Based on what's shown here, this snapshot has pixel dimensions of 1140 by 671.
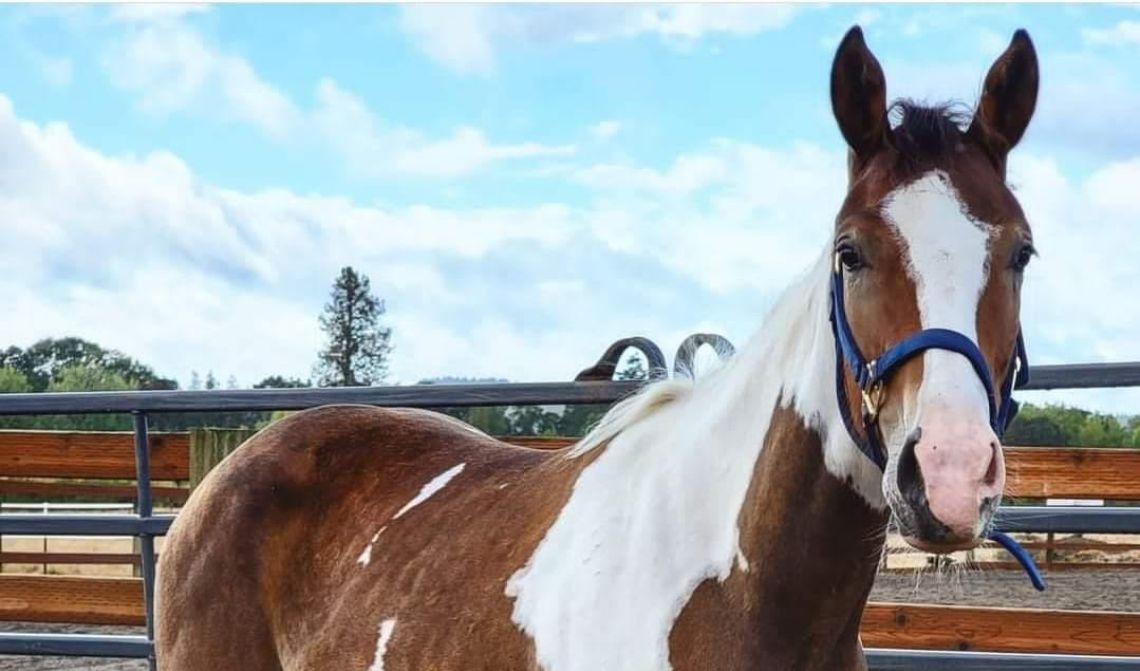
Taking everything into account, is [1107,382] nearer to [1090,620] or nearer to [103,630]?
[1090,620]

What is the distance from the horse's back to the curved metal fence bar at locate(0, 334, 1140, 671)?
1.13 feet

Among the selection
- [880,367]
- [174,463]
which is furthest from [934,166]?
[174,463]

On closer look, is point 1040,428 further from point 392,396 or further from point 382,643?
point 382,643

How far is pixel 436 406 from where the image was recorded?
3879 mm

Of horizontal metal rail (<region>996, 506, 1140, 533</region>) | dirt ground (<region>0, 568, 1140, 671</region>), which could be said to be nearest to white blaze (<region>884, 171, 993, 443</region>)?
horizontal metal rail (<region>996, 506, 1140, 533</region>)

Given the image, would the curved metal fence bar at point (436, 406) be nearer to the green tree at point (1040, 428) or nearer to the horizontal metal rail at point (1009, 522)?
the horizontal metal rail at point (1009, 522)

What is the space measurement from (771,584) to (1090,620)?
2865 millimetres

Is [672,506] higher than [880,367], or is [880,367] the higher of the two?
[880,367]

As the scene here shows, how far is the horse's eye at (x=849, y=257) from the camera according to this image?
1.95 m

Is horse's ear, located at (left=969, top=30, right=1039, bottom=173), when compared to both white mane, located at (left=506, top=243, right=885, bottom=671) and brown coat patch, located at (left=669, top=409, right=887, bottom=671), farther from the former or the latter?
brown coat patch, located at (left=669, top=409, right=887, bottom=671)

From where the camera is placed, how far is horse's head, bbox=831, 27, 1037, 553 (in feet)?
5.55

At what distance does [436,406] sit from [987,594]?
669 centimetres

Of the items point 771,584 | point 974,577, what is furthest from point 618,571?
point 974,577

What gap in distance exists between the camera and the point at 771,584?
6.94 ft
